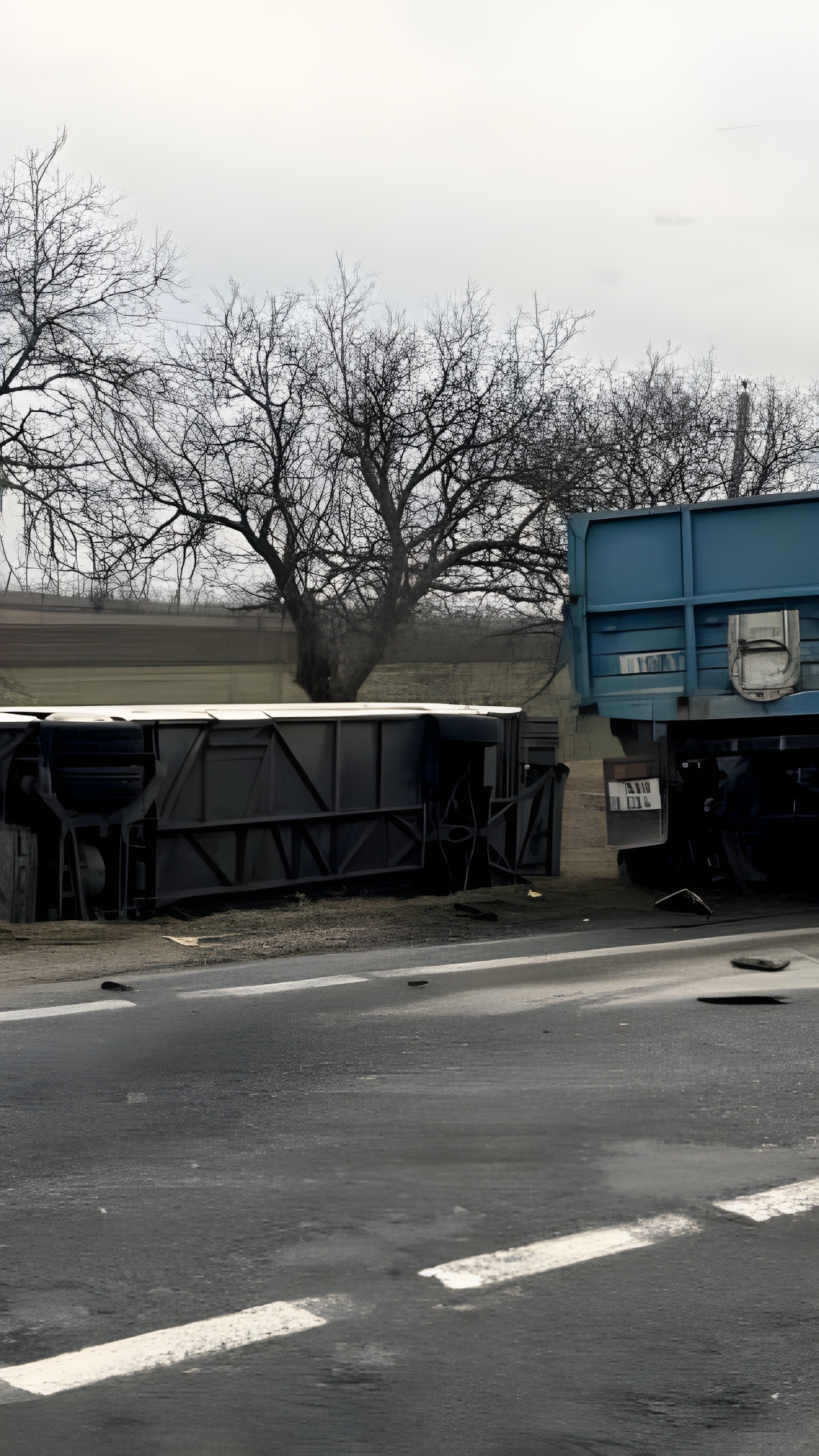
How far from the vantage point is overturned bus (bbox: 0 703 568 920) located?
1240cm

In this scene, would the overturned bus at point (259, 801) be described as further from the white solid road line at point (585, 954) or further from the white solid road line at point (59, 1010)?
the white solid road line at point (59, 1010)

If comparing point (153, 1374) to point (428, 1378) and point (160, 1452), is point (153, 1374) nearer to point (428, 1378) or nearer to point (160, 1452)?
point (160, 1452)

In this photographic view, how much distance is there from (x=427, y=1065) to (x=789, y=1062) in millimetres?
1734

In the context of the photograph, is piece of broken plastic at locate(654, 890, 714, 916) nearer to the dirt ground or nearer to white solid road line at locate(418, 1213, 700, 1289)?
the dirt ground

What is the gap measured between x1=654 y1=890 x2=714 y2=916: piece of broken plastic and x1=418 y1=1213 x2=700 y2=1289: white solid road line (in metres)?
7.79

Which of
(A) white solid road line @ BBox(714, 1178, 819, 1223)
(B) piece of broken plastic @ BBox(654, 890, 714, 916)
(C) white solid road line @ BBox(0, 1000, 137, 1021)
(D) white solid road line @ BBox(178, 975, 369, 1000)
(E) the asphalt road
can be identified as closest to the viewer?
(E) the asphalt road

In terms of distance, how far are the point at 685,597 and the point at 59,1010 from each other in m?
6.66

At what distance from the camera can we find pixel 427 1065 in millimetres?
6840

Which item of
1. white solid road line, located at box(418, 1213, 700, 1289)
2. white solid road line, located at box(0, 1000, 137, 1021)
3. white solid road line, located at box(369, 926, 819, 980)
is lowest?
white solid road line, located at box(418, 1213, 700, 1289)

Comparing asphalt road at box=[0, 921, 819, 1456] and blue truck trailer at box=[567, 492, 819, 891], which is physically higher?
blue truck trailer at box=[567, 492, 819, 891]

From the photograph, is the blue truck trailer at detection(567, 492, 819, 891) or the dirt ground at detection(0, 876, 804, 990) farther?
the blue truck trailer at detection(567, 492, 819, 891)

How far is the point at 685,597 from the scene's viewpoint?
12445 mm

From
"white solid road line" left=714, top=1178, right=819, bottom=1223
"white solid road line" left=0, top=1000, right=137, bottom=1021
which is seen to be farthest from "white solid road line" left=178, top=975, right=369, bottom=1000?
"white solid road line" left=714, top=1178, right=819, bottom=1223

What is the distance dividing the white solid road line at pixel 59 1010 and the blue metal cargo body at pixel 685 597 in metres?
5.94
